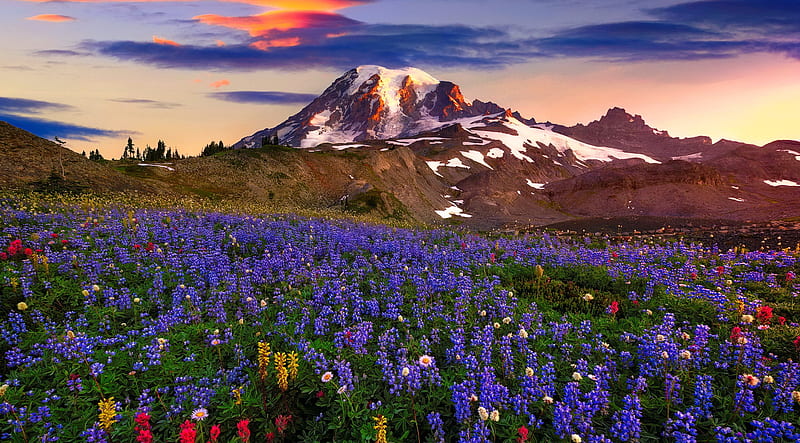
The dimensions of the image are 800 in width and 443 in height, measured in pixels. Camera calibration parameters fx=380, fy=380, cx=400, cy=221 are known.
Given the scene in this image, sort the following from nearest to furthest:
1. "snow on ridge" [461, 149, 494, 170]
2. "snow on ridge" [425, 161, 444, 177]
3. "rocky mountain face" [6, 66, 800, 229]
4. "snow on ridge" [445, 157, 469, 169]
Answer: "rocky mountain face" [6, 66, 800, 229] < "snow on ridge" [425, 161, 444, 177] < "snow on ridge" [445, 157, 469, 169] < "snow on ridge" [461, 149, 494, 170]

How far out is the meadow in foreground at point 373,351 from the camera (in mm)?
4539

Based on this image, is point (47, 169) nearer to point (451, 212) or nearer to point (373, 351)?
point (373, 351)

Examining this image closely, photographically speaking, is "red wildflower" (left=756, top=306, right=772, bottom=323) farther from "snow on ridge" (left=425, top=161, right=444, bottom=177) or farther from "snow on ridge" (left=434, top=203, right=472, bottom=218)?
"snow on ridge" (left=425, top=161, right=444, bottom=177)

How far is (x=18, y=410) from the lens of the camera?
4.51 metres

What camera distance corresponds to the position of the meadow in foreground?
4.54 metres

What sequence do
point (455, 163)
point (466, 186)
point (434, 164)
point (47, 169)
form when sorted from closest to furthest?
point (47, 169) < point (466, 186) < point (434, 164) < point (455, 163)

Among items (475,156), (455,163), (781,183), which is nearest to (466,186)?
(455,163)

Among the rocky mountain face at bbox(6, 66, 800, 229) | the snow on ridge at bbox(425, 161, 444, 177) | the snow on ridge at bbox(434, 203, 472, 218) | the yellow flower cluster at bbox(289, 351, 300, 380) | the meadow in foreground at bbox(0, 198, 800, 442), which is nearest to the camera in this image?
the meadow in foreground at bbox(0, 198, 800, 442)

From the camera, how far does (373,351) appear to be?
6.10 m

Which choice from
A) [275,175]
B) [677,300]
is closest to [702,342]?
[677,300]

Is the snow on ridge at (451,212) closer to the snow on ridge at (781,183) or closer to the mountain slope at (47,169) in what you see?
the mountain slope at (47,169)

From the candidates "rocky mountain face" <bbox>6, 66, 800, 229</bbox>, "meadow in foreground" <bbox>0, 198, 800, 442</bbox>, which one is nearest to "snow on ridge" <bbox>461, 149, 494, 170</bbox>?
"rocky mountain face" <bbox>6, 66, 800, 229</bbox>

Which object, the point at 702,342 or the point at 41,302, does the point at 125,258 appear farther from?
the point at 702,342

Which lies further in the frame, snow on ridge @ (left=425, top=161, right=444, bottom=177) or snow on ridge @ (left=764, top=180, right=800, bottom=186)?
snow on ridge @ (left=425, top=161, right=444, bottom=177)
